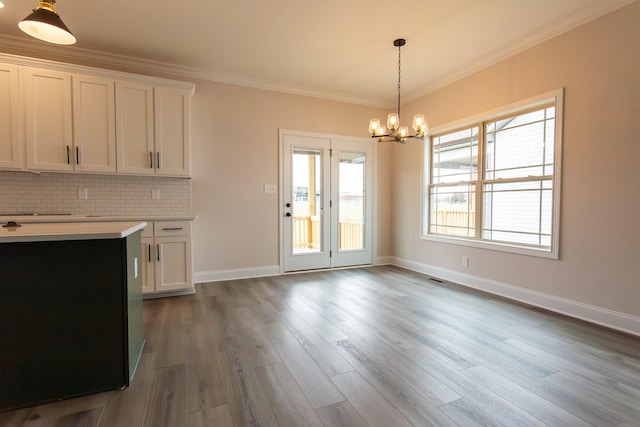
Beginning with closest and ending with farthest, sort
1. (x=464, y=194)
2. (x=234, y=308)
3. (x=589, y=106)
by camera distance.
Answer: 1. (x=589, y=106)
2. (x=234, y=308)
3. (x=464, y=194)

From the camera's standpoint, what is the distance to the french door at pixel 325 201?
4.64m

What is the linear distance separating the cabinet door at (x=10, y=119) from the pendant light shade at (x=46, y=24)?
5.24ft

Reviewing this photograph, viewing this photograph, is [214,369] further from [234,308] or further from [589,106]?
[589,106]

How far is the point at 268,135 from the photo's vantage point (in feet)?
14.7

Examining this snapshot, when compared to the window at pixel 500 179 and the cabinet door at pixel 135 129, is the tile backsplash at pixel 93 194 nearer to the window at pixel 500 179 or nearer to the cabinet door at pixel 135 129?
the cabinet door at pixel 135 129

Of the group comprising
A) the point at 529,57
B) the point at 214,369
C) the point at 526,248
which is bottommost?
the point at 214,369

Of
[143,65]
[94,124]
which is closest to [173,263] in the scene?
[94,124]

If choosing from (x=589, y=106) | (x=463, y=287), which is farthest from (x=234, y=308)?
(x=589, y=106)

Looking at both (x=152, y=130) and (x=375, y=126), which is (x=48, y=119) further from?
(x=375, y=126)

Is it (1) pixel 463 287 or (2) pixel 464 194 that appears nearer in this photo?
(1) pixel 463 287

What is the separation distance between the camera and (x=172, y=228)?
3.51 m

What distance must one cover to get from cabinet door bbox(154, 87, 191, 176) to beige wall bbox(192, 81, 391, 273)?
15.3 inches

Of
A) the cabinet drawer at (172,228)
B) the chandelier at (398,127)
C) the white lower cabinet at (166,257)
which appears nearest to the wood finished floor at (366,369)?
the white lower cabinet at (166,257)

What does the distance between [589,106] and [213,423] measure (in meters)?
3.89
